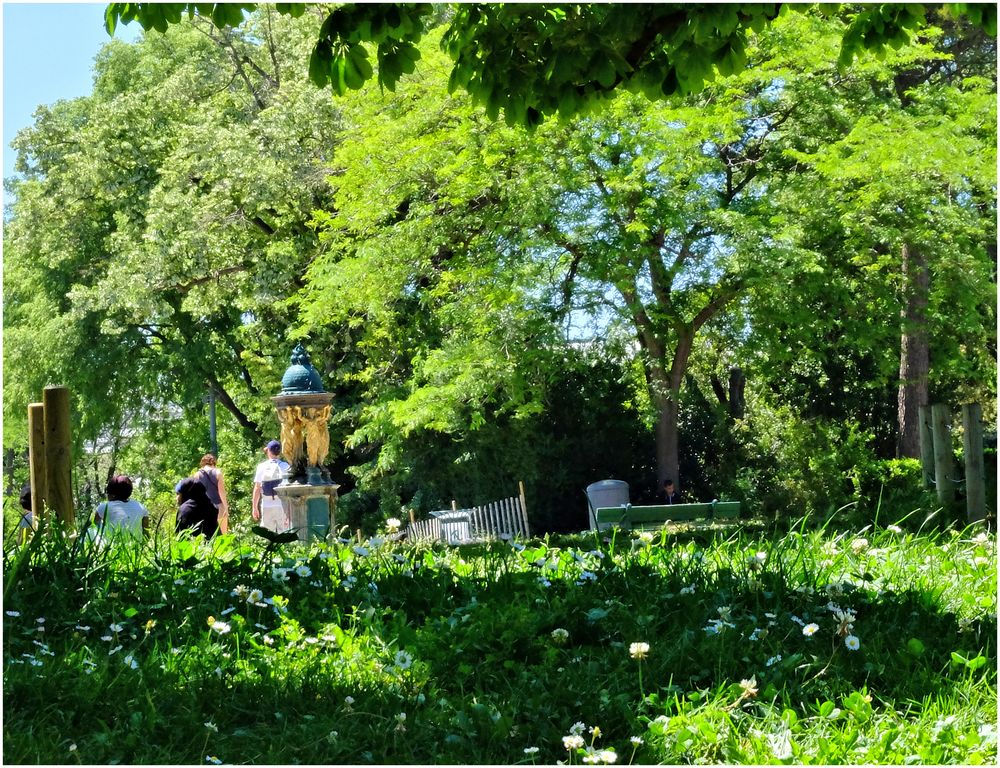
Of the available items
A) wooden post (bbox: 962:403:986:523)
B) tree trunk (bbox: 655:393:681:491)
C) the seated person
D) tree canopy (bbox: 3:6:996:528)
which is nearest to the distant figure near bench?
tree trunk (bbox: 655:393:681:491)

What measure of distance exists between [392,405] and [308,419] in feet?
21.6

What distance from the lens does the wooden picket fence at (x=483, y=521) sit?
1958 centimetres

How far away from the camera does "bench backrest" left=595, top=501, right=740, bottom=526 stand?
41.2 ft

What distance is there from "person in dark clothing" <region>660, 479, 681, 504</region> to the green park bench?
23.9 ft

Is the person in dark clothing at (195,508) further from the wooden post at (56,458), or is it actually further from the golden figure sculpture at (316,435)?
the golden figure sculpture at (316,435)

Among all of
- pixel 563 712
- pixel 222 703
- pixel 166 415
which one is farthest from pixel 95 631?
pixel 166 415

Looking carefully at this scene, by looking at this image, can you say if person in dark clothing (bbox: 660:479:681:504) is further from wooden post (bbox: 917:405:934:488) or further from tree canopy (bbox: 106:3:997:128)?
tree canopy (bbox: 106:3:997:128)

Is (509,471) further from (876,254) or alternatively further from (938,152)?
(938,152)

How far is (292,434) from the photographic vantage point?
13.4 metres

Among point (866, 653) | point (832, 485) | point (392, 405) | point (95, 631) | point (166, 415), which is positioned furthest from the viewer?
point (166, 415)

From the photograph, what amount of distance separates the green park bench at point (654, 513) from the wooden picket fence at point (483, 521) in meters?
5.83

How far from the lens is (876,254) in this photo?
20.1 m

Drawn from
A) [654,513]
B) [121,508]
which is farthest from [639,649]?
[654,513]

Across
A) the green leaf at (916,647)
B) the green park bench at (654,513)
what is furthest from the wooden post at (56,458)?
the green park bench at (654,513)
